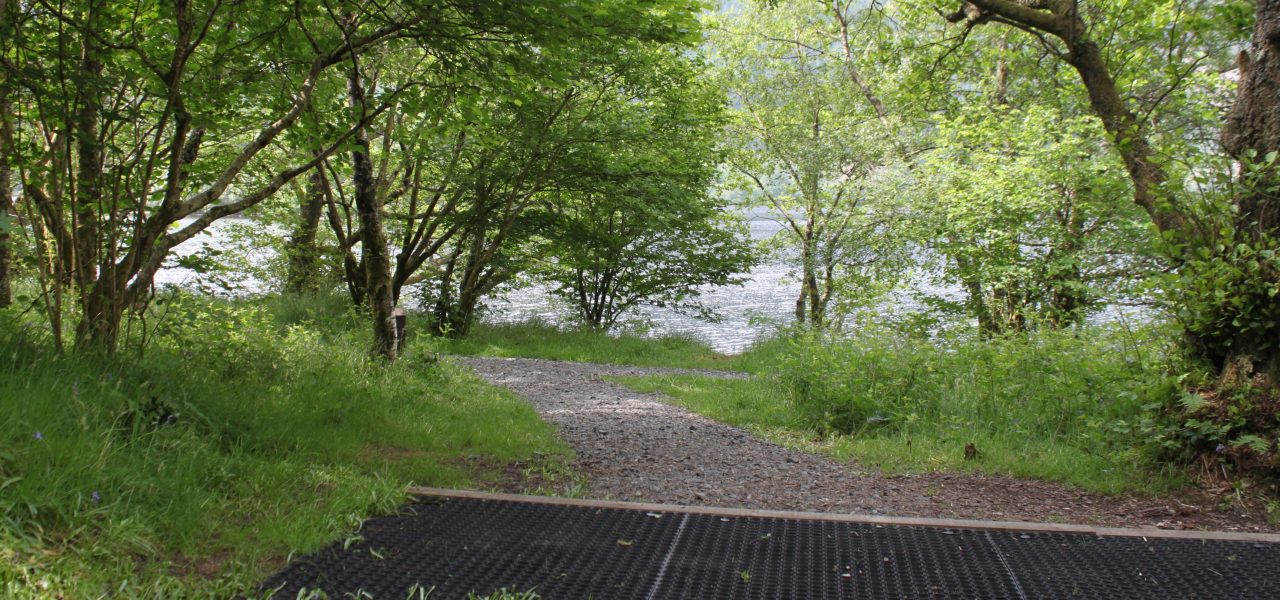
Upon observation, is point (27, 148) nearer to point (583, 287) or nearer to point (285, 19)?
point (285, 19)

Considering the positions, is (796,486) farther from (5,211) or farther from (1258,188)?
(5,211)

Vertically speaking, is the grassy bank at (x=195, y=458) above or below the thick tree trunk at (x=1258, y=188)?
below

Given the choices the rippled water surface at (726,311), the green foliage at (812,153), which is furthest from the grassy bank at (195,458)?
the green foliage at (812,153)

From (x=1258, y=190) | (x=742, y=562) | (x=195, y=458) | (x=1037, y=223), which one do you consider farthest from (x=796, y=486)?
(x=1037, y=223)

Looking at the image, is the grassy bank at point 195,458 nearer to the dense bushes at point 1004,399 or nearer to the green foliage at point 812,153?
the dense bushes at point 1004,399

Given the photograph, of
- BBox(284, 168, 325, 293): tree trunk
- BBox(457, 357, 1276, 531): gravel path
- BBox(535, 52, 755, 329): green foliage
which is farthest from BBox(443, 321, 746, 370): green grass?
BBox(457, 357, 1276, 531): gravel path

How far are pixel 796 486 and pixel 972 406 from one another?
2.61 metres

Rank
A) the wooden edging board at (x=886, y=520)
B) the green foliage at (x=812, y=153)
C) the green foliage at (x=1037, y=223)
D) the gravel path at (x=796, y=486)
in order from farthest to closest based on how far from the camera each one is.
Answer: the green foliage at (x=812, y=153) < the green foliage at (x=1037, y=223) < the gravel path at (x=796, y=486) < the wooden edging board at (x=886, y=520)

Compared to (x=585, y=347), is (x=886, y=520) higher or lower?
lower

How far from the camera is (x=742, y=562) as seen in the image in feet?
10.5

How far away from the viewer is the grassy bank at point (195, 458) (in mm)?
2664

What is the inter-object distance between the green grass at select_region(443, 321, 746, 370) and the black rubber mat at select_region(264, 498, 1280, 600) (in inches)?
389

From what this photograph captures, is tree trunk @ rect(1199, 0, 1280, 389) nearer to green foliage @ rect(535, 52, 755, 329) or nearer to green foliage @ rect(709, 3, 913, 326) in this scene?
green foliage @ rect(535, 52, 755, 329)

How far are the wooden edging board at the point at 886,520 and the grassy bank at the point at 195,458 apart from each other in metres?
0.47
